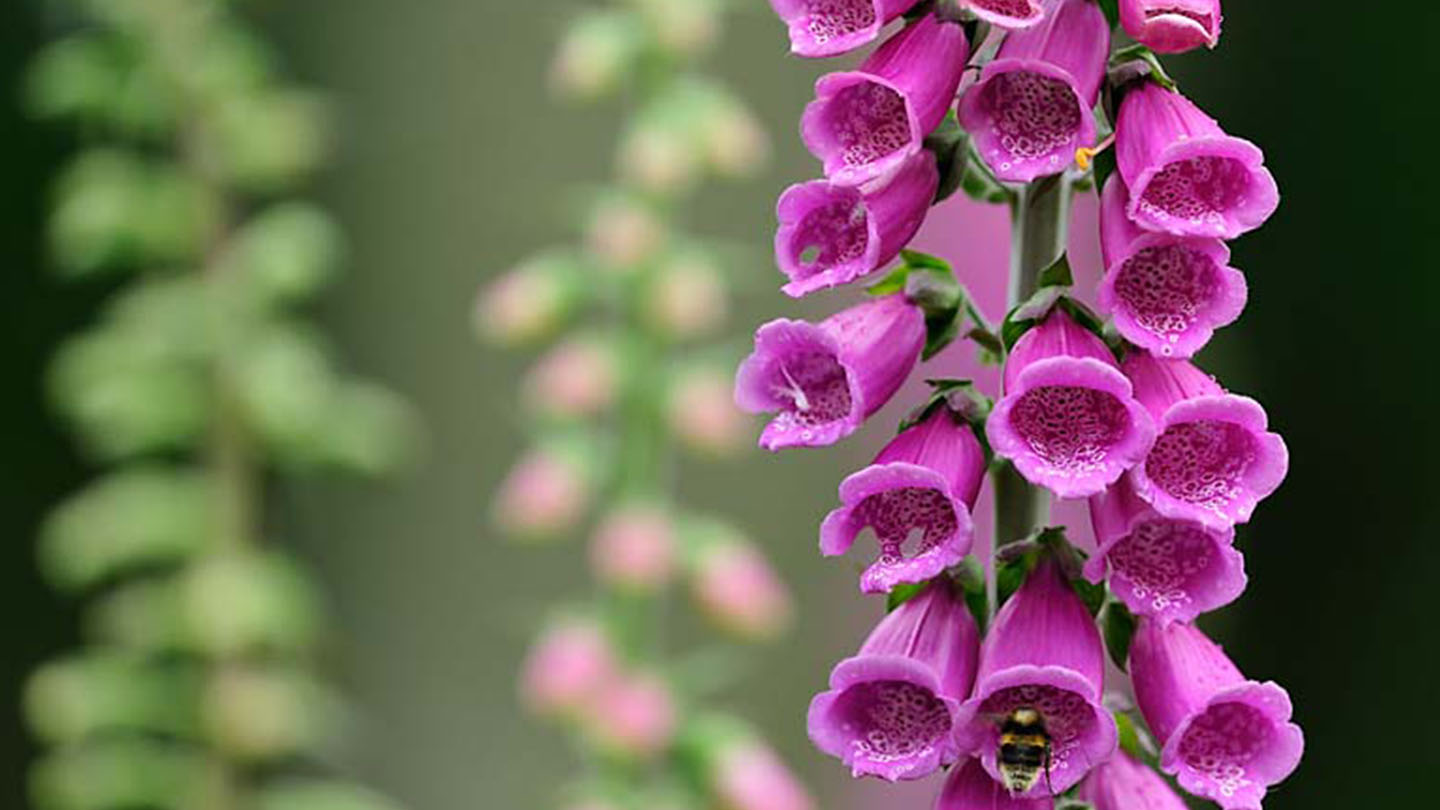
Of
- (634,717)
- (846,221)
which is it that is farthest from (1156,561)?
(634,717)

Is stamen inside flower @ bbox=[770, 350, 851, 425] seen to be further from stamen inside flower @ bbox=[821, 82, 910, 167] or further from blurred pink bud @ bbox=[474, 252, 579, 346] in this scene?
blurred pink bud @ bbox=[474, 252, 579, 346]

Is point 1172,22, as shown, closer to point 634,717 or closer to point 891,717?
point 891,717

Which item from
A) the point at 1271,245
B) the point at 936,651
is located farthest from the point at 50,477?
the point at 936,651

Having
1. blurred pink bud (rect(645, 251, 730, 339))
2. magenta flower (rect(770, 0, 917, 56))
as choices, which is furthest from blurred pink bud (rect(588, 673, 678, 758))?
magenta flower (rect(770, 0, 917, 56))

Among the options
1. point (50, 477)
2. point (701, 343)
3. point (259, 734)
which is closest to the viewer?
point (259, 734)

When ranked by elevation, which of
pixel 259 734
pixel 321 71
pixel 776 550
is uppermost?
pixel 321 71

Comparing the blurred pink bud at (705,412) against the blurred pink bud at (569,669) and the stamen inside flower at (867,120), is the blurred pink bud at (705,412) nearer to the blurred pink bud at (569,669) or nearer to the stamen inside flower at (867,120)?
the blurred pink bud at (569,669)

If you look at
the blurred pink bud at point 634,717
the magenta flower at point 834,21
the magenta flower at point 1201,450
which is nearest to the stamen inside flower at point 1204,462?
the magenta flower at point 1201,450

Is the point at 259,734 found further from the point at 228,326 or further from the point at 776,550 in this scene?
the point at 776,550
